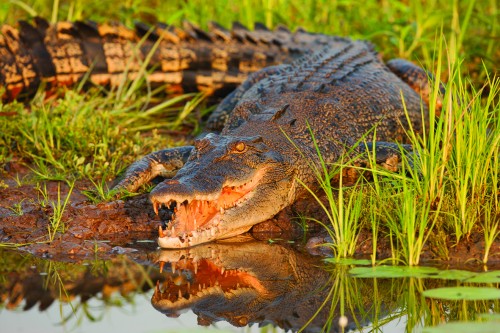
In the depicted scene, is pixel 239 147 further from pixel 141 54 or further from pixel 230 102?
pixel 141 54

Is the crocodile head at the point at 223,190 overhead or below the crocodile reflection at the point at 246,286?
overhead

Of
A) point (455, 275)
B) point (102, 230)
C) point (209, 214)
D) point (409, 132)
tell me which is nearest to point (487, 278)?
point (455, 275)

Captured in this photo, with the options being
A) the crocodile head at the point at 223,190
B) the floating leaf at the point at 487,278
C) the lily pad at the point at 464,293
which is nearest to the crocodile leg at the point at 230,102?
the crocodile head at the point at 223,190

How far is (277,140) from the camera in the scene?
19.9 ft

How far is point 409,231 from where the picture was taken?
4719 mm

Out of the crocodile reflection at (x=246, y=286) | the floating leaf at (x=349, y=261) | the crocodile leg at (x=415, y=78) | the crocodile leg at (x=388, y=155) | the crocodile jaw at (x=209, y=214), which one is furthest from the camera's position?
the crocodile leg at (x=415, y=78)

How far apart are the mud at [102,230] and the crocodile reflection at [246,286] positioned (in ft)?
0.97

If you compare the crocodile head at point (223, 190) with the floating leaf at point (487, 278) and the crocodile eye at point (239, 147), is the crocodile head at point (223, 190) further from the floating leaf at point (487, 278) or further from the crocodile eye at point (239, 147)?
the floating leaf at point (487, 278)

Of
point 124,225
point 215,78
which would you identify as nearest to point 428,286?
point 124,225

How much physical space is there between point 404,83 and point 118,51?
2.74 meters

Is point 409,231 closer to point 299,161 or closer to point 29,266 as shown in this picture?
point 299,161

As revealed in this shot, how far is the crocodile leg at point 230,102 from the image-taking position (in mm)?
7707

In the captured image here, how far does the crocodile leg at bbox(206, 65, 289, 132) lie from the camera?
7707 mm

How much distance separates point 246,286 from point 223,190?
1028 millimetres
